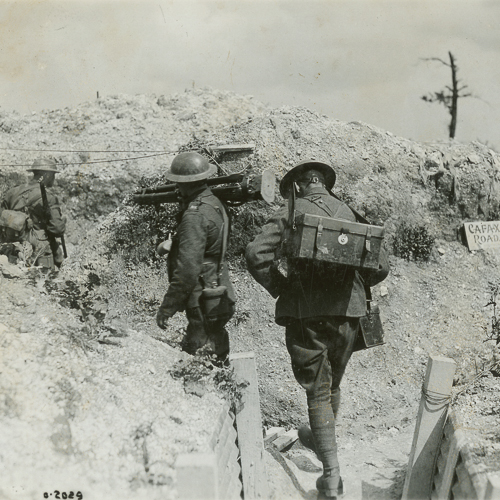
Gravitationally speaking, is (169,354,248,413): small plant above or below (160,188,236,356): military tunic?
below

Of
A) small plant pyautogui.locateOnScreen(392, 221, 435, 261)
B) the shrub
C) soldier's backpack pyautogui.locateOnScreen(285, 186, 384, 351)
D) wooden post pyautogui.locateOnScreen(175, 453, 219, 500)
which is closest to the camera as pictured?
wooden post pyautogui.locateOnScreen(175, 453, 219, 500)

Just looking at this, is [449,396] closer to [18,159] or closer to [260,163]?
[260,163]

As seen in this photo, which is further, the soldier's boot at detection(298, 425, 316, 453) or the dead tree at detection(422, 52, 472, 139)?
the dead tree at detection(422, 52, 472, 139)

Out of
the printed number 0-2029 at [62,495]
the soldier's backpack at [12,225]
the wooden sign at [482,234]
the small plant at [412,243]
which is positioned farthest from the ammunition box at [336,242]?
the wooden sign at [482,234]

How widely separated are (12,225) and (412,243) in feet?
22.2

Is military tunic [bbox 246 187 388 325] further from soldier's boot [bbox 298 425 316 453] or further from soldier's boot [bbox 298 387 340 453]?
soldier's boot [bbox 298 425 316 453]

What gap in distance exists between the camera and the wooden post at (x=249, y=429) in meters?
3.81

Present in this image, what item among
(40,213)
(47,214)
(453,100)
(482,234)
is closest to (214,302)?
(47,214)

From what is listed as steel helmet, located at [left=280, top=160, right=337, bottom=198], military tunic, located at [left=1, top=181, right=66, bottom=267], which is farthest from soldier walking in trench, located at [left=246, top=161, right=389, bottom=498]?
military tunic, located at [left=1, top=181, right=66, bottom=267]

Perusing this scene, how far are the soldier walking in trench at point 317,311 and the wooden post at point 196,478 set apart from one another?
1697 mm

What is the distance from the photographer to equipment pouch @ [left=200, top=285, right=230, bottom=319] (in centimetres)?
429

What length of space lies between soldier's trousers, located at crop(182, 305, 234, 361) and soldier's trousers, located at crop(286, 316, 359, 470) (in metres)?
0.70

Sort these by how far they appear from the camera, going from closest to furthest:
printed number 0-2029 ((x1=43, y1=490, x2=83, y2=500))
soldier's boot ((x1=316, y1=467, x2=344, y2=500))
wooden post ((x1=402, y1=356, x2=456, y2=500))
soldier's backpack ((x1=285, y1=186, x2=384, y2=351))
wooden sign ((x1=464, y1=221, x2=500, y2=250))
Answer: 1. printed number 0-2029 ((x1=43, y1=490, x2=83, y2=500))
2. soldier's backpack ((x1=285, y1=186, x2=384, y2=351))
3. wooden post ((x1=402, y1=356, x2=456, y2=500))
4. soldier's boot ((x1=316, y1=467, x2=344, y2=500))
5. wooden sign ((x1=464, y1=221, x2=500, y2=250))

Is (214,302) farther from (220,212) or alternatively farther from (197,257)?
(220,212)
